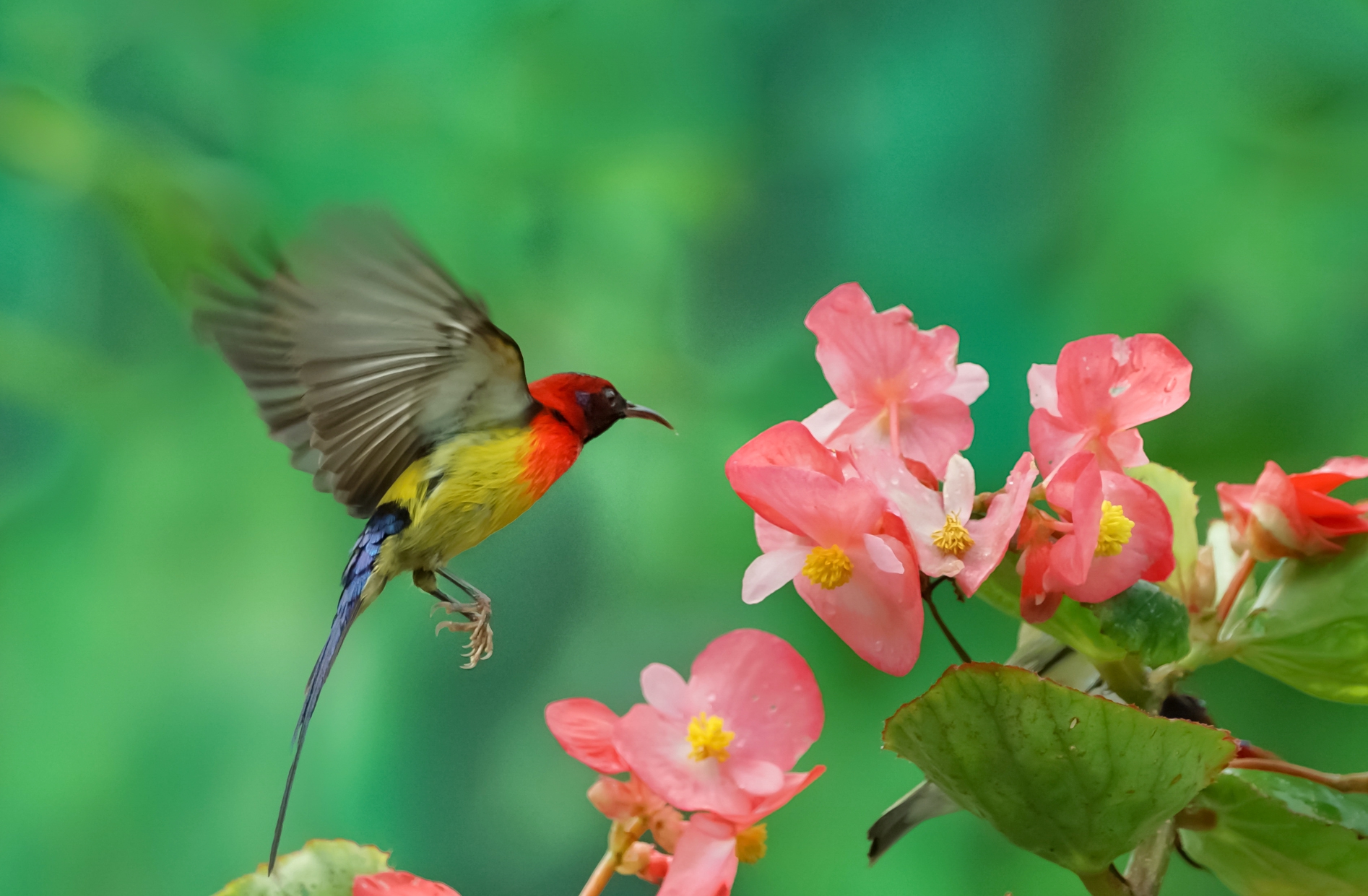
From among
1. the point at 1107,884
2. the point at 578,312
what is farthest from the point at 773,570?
the point at 578,312

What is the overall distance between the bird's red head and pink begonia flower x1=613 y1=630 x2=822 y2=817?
186mm

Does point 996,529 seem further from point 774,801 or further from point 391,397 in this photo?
point 391,397

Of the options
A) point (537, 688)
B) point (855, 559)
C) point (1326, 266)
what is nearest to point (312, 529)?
point (537, 688)

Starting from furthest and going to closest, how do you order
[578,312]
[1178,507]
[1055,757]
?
[578,312], [1178,507], [1055,757]

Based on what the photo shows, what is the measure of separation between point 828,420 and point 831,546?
0.17 ft

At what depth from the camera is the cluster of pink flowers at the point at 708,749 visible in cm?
27

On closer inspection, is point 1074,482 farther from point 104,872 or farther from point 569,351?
point 104,872

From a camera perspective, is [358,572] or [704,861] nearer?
[704,861]

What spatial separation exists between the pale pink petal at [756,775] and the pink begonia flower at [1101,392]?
0.11 m

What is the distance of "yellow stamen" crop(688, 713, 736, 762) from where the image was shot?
283 mm

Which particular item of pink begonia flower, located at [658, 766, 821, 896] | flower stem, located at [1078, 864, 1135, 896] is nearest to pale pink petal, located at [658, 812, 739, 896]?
pink begonia flower, located at [658, 766, 821, 896]

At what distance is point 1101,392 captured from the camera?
0.29 metres

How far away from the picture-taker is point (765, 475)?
0.27 meters

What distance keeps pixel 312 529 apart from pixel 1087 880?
0.72 m
